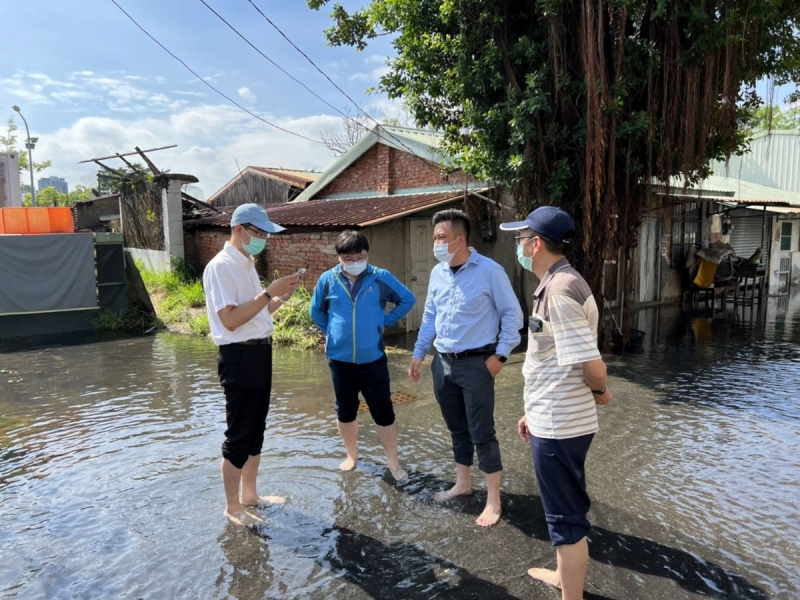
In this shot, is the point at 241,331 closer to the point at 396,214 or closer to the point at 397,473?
the point at 397,473

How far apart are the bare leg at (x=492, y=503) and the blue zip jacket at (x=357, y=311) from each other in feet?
3.67

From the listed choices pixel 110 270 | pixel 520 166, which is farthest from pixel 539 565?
pixel 110 270

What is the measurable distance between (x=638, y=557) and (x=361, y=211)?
834cm

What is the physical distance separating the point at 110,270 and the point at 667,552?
36.8 ft

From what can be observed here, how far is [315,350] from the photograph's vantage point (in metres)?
9.11

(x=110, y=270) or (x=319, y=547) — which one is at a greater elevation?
(x=110, y=270)

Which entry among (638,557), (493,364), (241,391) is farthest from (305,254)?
(638,557)

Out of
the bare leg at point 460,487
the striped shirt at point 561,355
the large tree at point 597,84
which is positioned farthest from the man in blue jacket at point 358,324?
the large tree at point 597,84

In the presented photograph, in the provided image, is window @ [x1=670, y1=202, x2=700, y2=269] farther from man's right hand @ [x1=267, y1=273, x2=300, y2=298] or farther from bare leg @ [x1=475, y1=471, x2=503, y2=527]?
man's right hand @ [x1=267, y1=273, x2=300, y2=298]

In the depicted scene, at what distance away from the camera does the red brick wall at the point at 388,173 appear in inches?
464

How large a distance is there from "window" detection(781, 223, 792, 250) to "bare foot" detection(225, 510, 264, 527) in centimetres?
1862

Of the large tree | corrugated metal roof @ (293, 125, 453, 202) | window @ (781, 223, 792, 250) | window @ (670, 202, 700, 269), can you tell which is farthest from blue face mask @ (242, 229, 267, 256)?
window @ (781, 223, 792, 250)

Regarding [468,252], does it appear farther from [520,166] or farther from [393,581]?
[520,166]

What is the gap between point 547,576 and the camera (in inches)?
114
